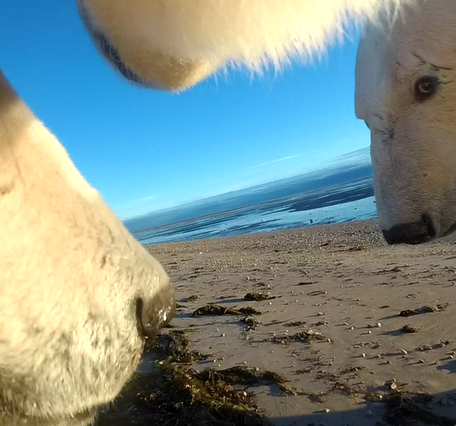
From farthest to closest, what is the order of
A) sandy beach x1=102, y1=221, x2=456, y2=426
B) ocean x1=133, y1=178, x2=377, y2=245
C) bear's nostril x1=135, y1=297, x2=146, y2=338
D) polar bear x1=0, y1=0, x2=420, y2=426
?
1. ocean x1=133, y1=178, x2=377, y2=245
2. sandy beach x1=102, y1=221, x2=456, y2=426
3. bear's nostril x1=135, y1=297, x2=146, y2=338
4. polar bear x1=0, y1=0, x2=420, y2=426

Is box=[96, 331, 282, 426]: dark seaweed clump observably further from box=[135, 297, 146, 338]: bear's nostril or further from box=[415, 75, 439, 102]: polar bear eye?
box=[415, 75, 439, 102]: polar bear eye

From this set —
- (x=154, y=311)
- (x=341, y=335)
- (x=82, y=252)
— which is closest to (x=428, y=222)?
(x=341, y=335)

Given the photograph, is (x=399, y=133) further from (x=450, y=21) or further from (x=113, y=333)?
(x=113, y=333)

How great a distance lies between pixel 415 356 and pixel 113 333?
253cm

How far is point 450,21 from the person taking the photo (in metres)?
2.51

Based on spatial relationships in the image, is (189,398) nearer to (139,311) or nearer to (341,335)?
(341,335)

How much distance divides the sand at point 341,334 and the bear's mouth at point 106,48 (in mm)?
1914

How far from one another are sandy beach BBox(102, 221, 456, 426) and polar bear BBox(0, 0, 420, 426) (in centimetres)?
168

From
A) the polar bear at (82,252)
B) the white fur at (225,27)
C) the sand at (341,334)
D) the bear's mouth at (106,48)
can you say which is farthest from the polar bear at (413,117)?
the bear's mouth at (106,48)

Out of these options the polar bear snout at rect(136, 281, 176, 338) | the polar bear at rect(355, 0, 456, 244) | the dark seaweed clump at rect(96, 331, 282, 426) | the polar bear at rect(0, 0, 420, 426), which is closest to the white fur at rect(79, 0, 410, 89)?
the polar bear at rect(0, 0, 420, 426)

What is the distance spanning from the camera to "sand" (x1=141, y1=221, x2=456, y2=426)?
2760 mm

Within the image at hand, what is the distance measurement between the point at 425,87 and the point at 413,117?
0.57ft

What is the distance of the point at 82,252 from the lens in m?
1.22

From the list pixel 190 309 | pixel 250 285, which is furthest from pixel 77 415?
pixel 250 285
